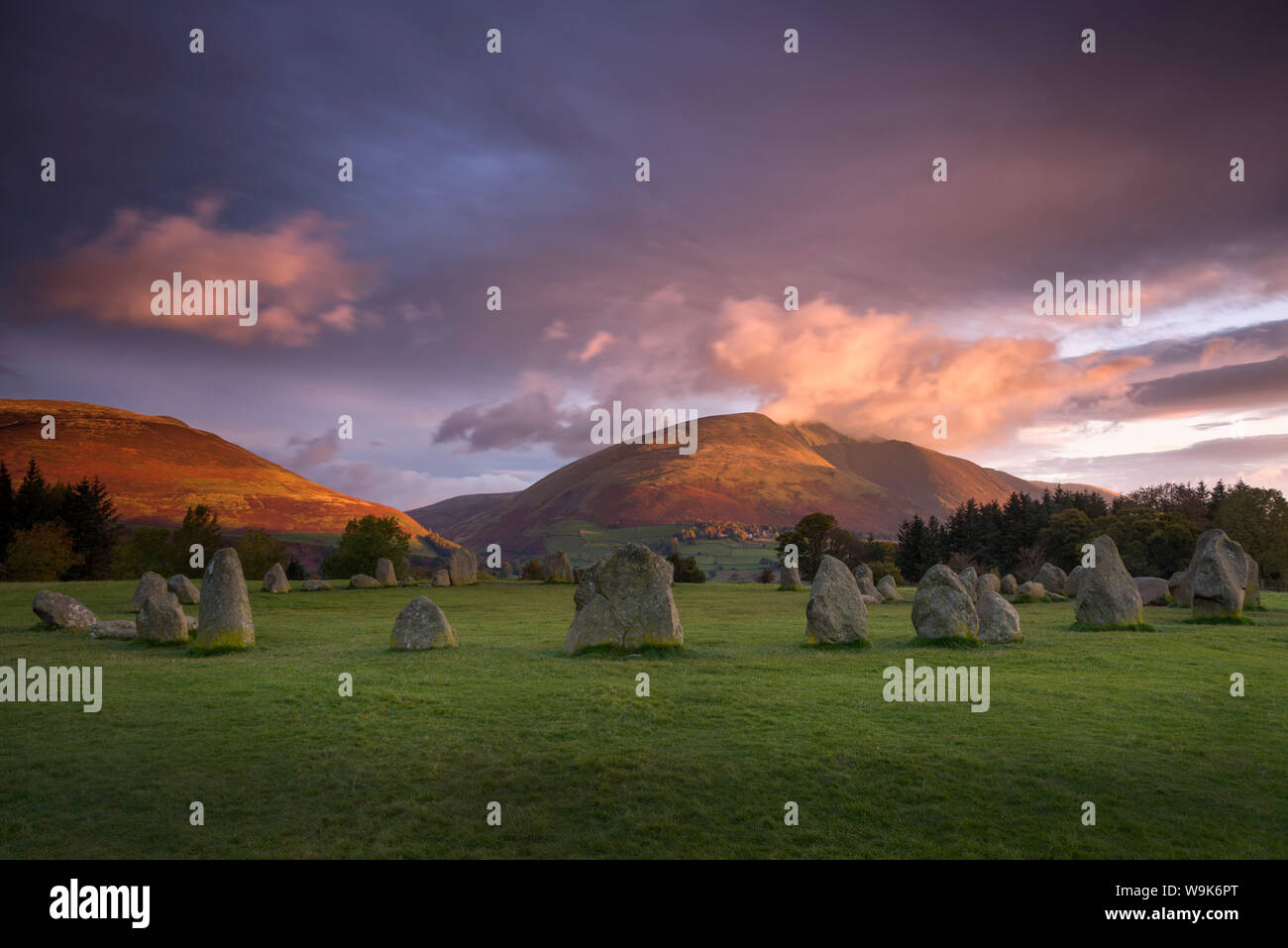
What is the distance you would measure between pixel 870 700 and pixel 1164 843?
5.88 meters

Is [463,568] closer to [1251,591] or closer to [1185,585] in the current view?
[1185,585]

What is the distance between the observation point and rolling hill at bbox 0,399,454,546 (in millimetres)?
138875

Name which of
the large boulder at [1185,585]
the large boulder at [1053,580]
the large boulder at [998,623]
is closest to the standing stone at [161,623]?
the large boulder at [998,623]

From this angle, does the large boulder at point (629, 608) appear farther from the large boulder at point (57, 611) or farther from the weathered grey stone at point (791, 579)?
the weathered grey stone at point (791, 579)

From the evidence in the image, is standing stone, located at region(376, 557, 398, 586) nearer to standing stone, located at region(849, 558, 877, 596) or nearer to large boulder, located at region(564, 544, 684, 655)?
standing stone, located at region(849, 558, 877, 596)

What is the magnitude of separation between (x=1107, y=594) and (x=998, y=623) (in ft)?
18.1

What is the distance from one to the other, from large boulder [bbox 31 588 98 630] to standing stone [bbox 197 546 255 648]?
6291 mm

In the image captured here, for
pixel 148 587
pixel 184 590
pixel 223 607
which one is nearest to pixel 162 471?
pixel 184 590

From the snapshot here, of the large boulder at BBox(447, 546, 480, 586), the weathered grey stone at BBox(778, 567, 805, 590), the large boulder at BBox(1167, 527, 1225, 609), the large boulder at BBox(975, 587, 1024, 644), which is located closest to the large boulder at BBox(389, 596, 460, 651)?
the large boulder at BBox(975, 587, 1024, 644)

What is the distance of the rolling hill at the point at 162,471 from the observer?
13888 centimetres

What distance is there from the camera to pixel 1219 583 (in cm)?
2286

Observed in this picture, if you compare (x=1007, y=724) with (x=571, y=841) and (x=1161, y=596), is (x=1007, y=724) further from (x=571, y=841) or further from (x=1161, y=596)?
(x=1161, y=596)

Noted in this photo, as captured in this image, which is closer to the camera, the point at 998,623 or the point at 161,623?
the point at 998,623

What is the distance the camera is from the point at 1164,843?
639 centimetres
